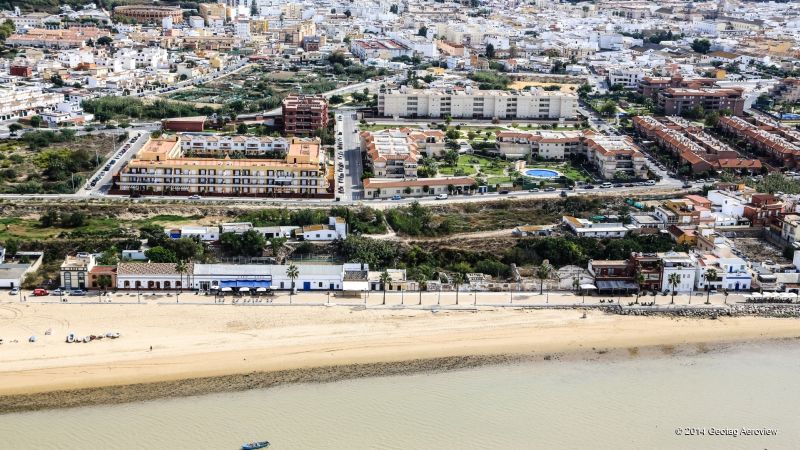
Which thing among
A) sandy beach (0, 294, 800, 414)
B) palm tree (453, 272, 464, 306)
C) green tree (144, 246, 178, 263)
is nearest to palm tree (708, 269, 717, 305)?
sandy beach (0, 294, 800, 414)

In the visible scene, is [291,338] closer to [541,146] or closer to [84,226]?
[84,226]

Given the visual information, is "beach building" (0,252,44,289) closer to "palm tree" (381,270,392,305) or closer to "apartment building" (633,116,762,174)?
"palm tree" (381,270,392,305)

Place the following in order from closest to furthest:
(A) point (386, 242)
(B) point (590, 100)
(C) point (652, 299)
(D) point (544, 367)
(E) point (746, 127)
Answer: (D) point (544, 367), (C) point (652, 299), (A) point (386, 242), (E) point (746, 127), (B) point (590, 100)

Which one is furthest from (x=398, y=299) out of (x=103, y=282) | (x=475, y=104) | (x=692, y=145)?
(x=475, y=104)

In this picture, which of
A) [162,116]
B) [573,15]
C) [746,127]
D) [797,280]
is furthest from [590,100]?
[573,15]

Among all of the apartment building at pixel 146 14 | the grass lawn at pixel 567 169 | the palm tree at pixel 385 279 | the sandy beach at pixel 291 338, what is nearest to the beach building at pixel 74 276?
the sandy beach at pixel 291 338

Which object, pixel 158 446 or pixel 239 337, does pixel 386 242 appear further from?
pixel 158 446
